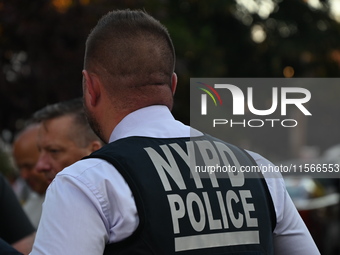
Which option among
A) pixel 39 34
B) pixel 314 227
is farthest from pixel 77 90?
pixel 314 227

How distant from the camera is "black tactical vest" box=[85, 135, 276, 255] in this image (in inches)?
80.8

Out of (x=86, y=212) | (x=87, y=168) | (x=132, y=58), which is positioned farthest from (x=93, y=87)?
(x=86, y=212)

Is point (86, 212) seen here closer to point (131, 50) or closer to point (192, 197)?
point (192, 197)

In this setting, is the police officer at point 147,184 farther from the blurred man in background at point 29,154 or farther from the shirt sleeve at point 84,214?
the blurred man in background at point 29,154

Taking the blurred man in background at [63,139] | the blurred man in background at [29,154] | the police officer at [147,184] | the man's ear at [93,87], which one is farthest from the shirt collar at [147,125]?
the blurred man in background at [29,154]

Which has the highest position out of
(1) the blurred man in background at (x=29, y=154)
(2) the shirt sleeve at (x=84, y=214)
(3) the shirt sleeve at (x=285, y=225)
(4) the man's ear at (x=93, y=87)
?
(4) the man's ear at (x=93, y=87)

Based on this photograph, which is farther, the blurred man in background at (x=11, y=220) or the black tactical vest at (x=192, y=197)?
the blurred man in background at (x=11, y=220)

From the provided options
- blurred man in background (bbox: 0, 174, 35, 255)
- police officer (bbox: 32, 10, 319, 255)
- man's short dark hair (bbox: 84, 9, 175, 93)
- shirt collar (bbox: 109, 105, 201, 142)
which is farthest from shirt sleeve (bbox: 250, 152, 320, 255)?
blurred man in background (bbox: 0, 174, 35, 255)

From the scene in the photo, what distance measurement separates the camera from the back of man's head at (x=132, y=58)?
227 centimetres

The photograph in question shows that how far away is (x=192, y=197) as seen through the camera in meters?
2.15

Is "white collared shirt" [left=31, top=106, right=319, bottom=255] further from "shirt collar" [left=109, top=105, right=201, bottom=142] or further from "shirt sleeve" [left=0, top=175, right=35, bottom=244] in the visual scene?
"shirt sleeve" [left=0, top=175, right=35, bottom=244]

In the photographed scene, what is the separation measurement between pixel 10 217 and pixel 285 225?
5.75 ft

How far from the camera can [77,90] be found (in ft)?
28.4

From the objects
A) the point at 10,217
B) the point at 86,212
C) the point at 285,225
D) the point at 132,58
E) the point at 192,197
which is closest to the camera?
the point at 86,212
